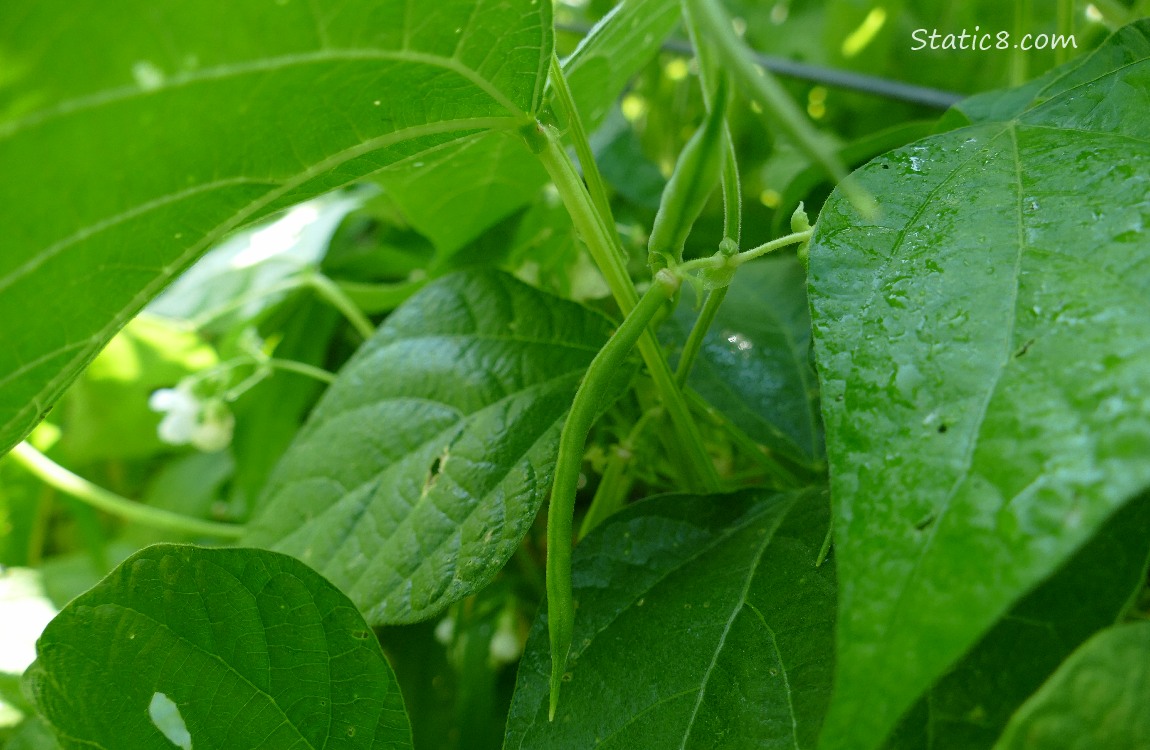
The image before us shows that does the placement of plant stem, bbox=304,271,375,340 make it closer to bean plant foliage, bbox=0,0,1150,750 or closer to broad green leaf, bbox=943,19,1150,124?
bean plant foliage, bbox=0,0,1150,750

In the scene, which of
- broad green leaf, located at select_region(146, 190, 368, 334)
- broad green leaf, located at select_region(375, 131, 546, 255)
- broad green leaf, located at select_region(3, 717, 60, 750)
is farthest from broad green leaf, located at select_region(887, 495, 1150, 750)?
broad green leaf, located at select_region(146, 190, 368, 334)

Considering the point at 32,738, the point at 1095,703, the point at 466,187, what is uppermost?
the point at 466,187

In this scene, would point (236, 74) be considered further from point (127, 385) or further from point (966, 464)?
point (127, 385)

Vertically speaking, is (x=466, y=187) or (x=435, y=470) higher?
(x=466, y=187)

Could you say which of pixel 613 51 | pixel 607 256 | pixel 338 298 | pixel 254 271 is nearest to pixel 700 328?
pixel 607 256

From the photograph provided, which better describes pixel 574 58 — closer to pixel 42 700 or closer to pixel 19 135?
pixel 19 135

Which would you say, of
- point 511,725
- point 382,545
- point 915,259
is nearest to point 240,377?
point 382,545

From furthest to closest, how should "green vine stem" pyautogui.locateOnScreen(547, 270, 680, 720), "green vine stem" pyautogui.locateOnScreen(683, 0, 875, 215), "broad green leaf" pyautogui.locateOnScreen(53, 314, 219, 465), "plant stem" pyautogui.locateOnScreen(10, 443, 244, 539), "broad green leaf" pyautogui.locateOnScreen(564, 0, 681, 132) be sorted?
"broad green leaf" pyautogui.locateOnScreen(53, 314, 219, 465), "plant stem" pyautogui.locateOnScreen(10, 443, 244, 539), "broad green leaf" pyautogui.locateOnScreen(564, 0, 681, 132), "green vine stem" pyautogui.locateOnScreen(547, 270, 680, 720), "green vine stem" pyautogui.locateOnScreen(683, 0, 875, 215)
